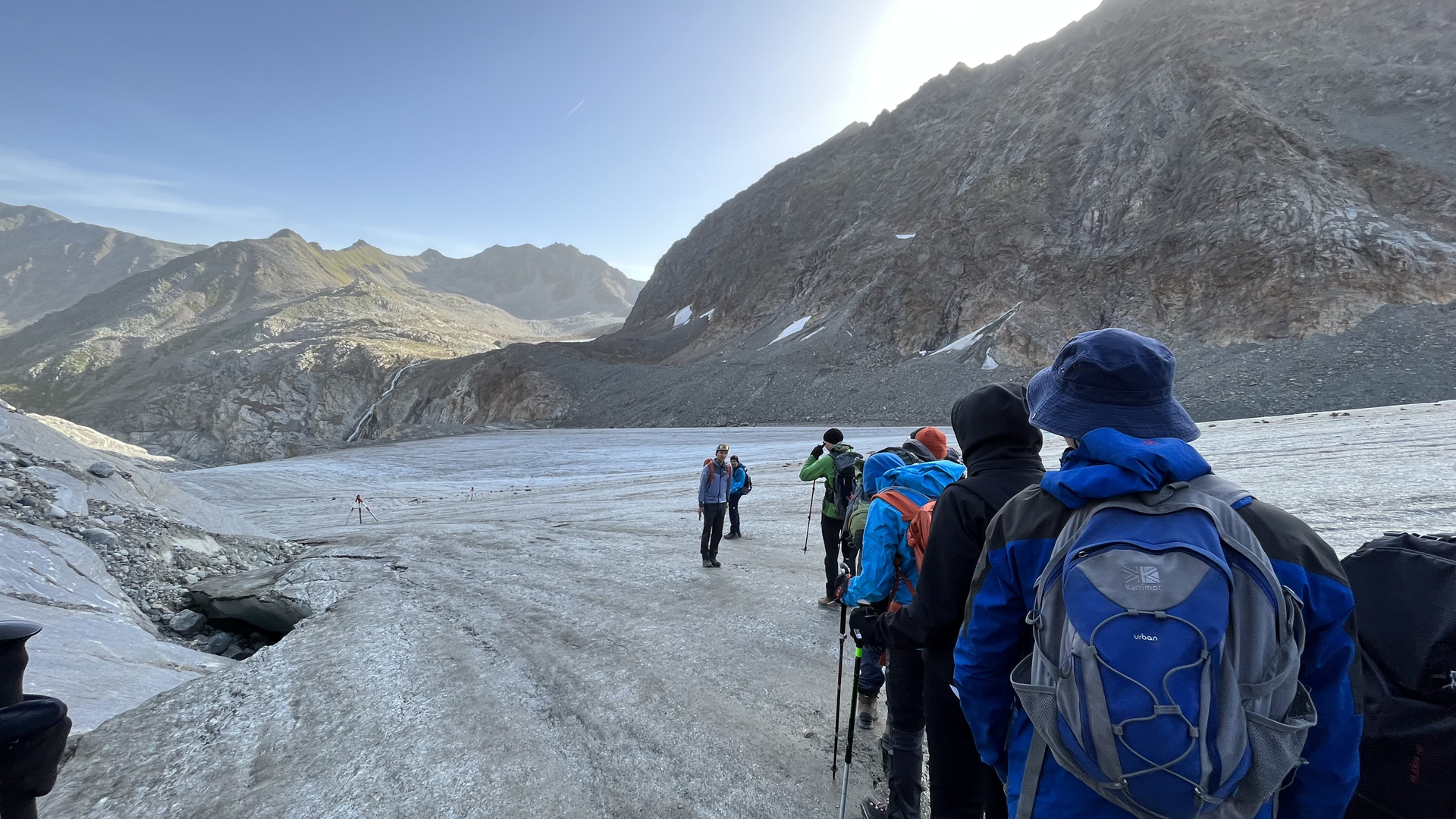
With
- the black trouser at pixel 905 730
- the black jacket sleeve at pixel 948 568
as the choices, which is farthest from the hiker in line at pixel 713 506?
the black jacket sleeve at pixel 948 568

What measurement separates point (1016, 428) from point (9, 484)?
10350 mm

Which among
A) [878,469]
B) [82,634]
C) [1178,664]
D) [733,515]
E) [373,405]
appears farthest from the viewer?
[373,405]

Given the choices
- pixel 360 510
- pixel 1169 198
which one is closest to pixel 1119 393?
pixel 360 510

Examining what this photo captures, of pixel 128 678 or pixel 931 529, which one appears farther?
pixel 128 678

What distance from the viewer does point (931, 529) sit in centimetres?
242

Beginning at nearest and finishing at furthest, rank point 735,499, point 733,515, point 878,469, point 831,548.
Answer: point 878,469
point 831,548
point 733,515
point 735,499

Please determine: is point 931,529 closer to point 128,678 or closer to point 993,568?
point 993,568

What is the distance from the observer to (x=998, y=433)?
2.57m

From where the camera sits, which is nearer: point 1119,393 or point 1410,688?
point 1119,393

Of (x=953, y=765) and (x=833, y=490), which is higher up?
(x=833, y=490)

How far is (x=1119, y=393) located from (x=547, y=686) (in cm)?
451

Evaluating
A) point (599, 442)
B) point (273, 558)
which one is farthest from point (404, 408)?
point (273, 558)

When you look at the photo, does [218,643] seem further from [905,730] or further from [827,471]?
[905,730]

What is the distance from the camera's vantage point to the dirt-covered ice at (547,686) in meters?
3.58
